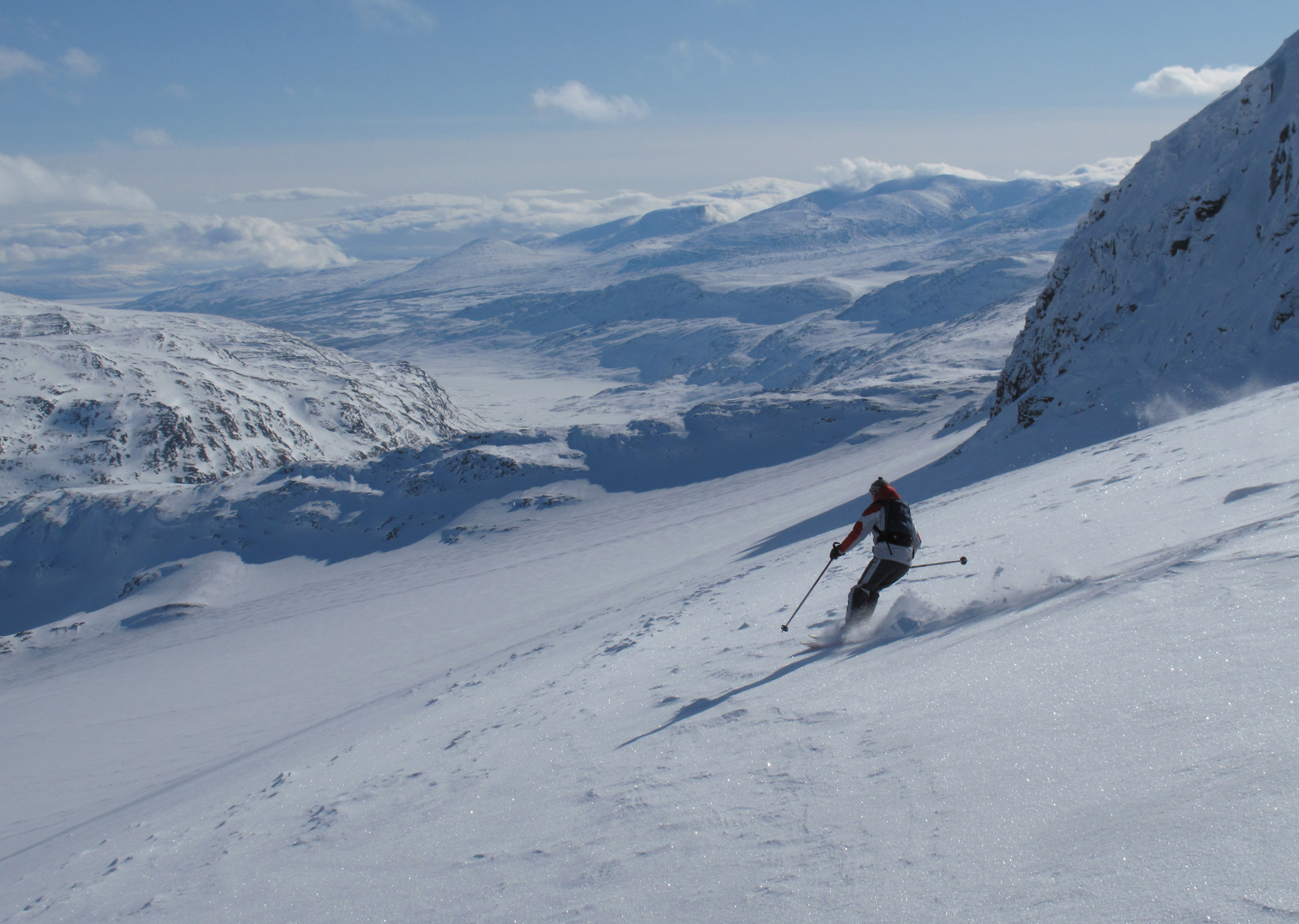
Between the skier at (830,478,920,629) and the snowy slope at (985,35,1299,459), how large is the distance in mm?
12838

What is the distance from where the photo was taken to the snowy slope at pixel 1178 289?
1816 cm

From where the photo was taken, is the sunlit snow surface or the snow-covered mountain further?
the snow-covered mountain

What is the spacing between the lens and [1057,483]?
12.7 metres

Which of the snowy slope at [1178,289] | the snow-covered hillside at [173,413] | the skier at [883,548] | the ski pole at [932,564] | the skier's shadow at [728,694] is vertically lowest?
the skier's shadow at [728,694]

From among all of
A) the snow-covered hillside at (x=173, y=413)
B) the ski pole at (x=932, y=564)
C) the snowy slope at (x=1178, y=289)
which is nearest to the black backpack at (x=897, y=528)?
the ski pole at (x=932, y=564)

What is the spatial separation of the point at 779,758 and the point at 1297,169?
23.6 m

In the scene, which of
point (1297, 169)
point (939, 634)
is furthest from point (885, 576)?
point (1297, 169)

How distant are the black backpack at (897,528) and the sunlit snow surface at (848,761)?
623mm

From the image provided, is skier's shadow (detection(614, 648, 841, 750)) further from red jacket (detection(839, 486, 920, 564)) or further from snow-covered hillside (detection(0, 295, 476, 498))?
snow-covered hillside (detection(0, 295, 476, 498))

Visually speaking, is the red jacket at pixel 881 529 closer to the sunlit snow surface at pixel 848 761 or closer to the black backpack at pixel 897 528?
the black backpack at pixel 897 528

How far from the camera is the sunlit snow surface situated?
3.39 meters

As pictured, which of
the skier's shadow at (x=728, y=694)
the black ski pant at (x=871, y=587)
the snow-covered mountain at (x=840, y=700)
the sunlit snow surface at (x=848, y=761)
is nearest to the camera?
the sunlit snow surface at (x=848, y=761)

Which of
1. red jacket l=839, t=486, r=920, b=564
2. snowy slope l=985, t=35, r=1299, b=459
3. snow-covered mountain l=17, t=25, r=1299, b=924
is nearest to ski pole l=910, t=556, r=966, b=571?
snow-covered mountain l=17, t=25, r=1299, b=924

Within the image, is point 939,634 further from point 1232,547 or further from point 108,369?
point 108,369
